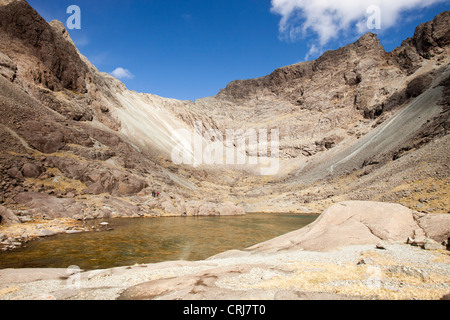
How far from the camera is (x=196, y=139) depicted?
109 meters

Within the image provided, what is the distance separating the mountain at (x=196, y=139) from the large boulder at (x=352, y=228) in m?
15.2

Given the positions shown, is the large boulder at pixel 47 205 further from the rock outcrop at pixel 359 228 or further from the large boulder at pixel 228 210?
the large boulder at pixel 228 210

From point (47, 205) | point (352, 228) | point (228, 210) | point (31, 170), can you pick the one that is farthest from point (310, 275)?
point (228, 210)

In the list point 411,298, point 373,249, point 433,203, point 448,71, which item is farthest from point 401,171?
point 448,71

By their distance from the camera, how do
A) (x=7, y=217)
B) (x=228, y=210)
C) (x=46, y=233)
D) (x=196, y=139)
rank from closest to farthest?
1. (x=46, y=233)
2. (x=7, y=217)
3. (x=228, y=210)
4. (x=196, y=139)

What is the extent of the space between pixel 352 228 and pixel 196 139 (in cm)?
9779

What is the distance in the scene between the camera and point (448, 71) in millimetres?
70000

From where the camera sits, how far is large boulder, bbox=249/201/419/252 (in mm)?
13039

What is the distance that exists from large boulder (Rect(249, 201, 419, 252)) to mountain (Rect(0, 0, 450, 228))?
15224 mm

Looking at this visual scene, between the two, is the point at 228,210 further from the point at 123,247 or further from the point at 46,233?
the point at 46,233

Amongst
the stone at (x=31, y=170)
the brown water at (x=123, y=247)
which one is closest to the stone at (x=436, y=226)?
the brown water at (x=123, y=247)

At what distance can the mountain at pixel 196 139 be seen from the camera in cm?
3231

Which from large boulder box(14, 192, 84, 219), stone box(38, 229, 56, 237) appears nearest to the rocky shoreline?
stone box(38, 229, 56, 237)
